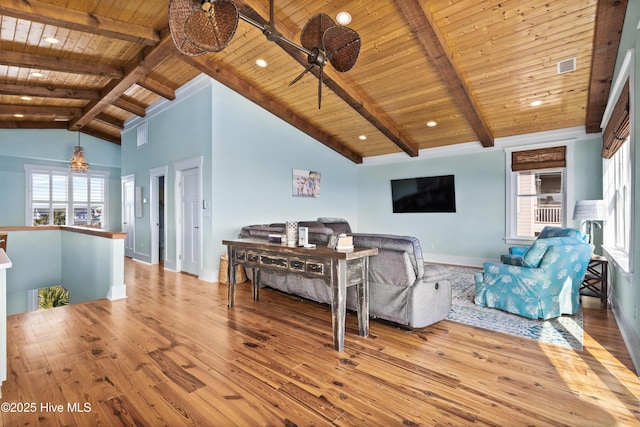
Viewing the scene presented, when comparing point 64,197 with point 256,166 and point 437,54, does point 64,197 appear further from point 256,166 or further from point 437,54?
point 437,54

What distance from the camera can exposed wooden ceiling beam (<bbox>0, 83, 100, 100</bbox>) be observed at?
511 cm

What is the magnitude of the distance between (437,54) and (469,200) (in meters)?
3.61

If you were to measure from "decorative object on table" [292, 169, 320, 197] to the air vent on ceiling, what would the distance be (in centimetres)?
454

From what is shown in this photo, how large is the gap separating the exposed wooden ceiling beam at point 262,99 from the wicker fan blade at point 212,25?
107 inches

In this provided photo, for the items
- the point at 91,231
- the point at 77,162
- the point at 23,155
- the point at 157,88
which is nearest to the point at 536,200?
the point at 157,88

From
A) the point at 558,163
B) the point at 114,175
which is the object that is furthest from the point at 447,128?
the point at 114,175

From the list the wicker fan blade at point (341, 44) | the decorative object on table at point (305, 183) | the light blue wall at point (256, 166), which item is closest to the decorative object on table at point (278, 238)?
the wicker fan blade at point (341, 44)

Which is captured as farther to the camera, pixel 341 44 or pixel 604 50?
pixel 604 50

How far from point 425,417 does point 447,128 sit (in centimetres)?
543

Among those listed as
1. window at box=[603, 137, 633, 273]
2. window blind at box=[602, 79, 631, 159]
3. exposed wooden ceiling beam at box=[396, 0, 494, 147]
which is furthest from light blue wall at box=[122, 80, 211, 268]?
window at box=[603, 137, 633, 273]

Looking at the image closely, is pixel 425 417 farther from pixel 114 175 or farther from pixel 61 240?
pixel 114 175

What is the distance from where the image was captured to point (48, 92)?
212 inches

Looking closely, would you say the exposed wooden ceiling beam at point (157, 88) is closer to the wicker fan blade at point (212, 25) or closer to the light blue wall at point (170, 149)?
the light blue wall at point (170, 149)

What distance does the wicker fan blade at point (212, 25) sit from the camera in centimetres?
189
